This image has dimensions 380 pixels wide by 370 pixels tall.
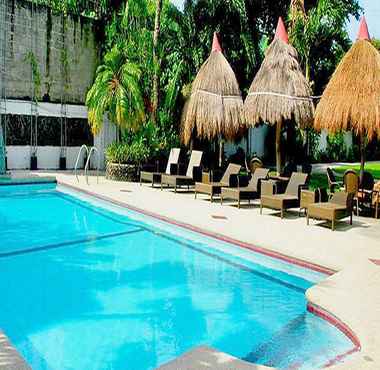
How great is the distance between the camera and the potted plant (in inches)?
624

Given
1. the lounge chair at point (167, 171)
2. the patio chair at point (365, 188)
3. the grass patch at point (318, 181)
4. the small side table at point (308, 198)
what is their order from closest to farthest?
the small side table at point (308, 198) < the patio chair at point (365, 188) < the lounge chair at point (167, 171) < the grass patch at point (318, 181)

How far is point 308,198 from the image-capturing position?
9672 millimetres

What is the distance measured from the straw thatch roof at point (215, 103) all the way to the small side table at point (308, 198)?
5.08 metres

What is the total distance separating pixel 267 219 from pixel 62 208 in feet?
17.6

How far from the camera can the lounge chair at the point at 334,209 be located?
343 inches

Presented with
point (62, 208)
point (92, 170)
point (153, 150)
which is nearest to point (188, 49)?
point (153, 150)

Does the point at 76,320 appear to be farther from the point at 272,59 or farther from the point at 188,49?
the point at 188,49

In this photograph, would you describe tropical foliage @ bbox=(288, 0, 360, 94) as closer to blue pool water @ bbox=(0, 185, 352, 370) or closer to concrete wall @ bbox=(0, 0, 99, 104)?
concrete wall @ bbox=(0, 0, 99, 104)

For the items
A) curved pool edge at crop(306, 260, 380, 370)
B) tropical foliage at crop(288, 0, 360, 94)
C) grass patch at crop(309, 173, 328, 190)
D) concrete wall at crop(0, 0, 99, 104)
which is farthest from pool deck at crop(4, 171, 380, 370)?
tropical foliage at crop(288, 0, 360, 94)

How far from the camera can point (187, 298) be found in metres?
6.14

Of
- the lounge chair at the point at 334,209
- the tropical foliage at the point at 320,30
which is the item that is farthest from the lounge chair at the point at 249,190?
the tropical foliage at the point at 320,30

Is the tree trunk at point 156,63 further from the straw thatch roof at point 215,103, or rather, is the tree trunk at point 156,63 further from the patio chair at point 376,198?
the patio chair at point 376,198

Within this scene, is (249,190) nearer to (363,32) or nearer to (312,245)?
(312,245)

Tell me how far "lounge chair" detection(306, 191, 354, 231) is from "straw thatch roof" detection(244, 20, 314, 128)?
452cm
